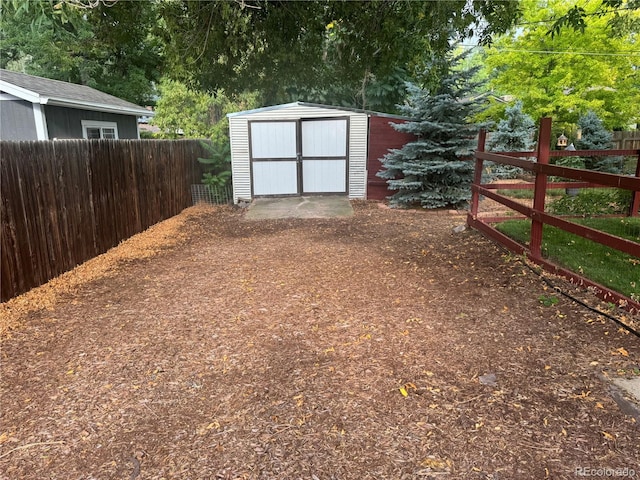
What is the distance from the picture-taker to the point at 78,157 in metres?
5.82

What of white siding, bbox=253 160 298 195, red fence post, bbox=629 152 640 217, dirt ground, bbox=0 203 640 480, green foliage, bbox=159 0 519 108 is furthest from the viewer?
white siding, bbox=253 160 298 195

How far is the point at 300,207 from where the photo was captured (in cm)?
1008

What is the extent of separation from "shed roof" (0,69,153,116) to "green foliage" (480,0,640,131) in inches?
487

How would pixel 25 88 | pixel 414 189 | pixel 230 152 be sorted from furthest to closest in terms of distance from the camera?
pixel 230 152 → pixel 414 189 → pixel 25 88

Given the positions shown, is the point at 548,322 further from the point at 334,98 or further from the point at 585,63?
the point at 334,98

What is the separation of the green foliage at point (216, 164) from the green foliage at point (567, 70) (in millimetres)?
9635

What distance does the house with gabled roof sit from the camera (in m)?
A: 9.55

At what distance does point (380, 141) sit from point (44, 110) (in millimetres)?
8019

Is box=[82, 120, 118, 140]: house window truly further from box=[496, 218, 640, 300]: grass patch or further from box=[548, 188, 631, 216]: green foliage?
box=[548, 188, 631, 216]: green foliage

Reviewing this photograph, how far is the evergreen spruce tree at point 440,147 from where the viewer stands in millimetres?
9516

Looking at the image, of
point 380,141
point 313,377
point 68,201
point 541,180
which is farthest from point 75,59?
point 313,377

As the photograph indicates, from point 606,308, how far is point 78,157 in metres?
6.40

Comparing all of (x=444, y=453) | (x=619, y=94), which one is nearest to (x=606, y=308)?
(x=444, y=453)

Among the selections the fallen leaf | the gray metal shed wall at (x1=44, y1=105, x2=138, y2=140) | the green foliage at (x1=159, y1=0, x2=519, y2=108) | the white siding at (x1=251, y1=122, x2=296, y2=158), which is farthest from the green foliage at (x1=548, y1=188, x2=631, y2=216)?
the gray metal shed wall at (x1=44, y1=105, x2=138, y2=140)
